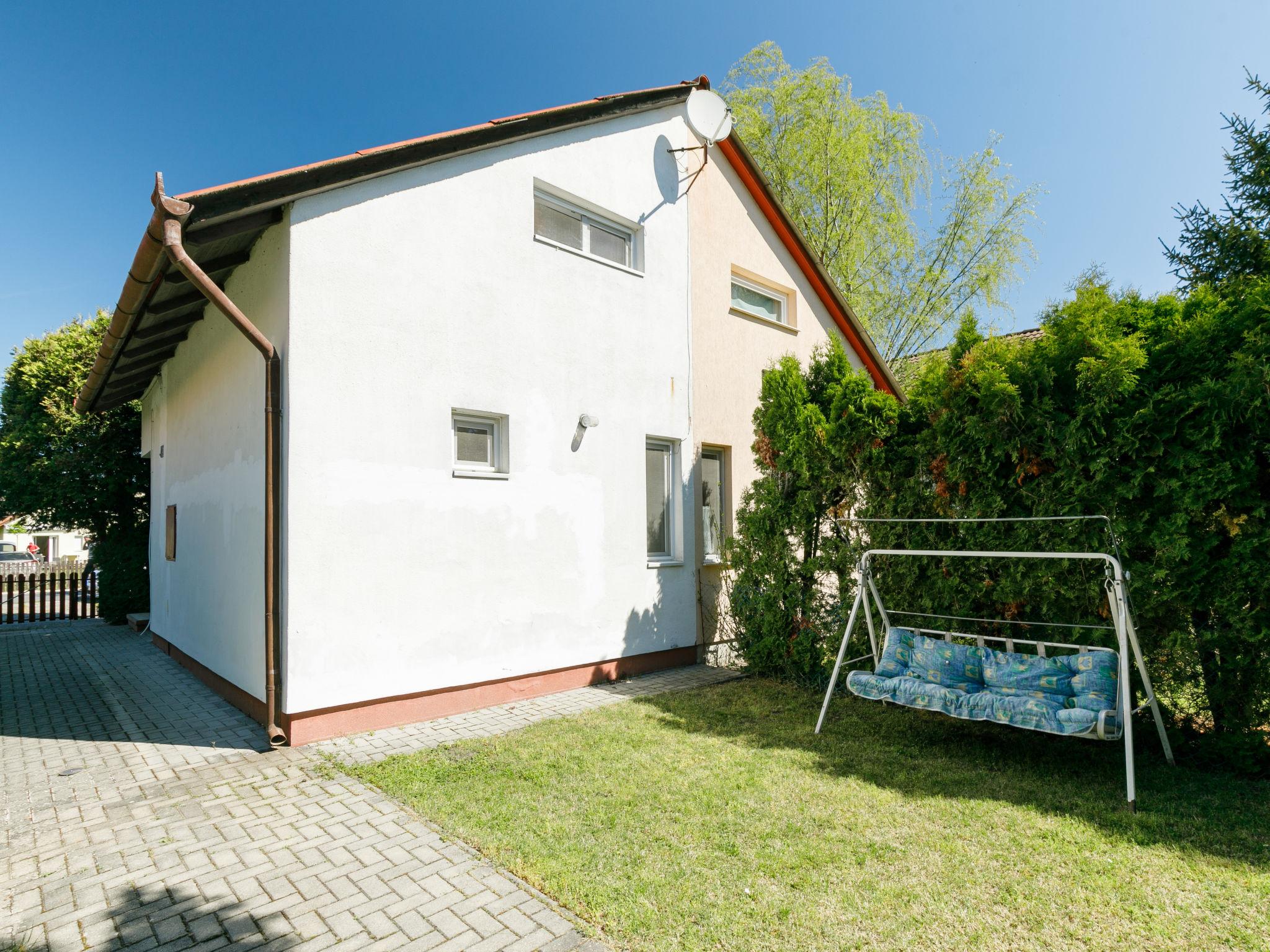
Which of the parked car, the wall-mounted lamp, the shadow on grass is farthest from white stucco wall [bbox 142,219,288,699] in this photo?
the parked car

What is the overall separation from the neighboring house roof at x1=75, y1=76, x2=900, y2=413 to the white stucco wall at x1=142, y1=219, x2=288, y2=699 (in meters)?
0.25

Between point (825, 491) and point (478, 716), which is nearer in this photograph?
point (478, 716)

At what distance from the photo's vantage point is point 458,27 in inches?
433

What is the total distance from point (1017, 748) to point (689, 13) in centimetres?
1324

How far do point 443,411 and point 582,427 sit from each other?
1.76 meters

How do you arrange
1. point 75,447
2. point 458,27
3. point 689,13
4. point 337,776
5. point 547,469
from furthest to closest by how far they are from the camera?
point 75,447 < point 689,13 < point 458,27 < point 547,469 < point 337,776

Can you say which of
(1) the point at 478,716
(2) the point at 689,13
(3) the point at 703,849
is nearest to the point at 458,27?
(2) the point at 689,13

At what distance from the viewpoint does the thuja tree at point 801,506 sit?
714 centimetres

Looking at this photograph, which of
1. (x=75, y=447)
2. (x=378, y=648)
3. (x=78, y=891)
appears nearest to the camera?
(x=78, y=891)

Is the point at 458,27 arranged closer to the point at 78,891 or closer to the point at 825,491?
the point at 825,491

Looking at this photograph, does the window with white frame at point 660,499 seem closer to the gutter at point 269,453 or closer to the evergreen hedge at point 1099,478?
the evergreen hedge at point 1099,478

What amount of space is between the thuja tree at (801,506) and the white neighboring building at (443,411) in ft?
3.64

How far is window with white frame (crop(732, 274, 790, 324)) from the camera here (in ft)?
35.8

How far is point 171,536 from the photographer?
9953 mm
